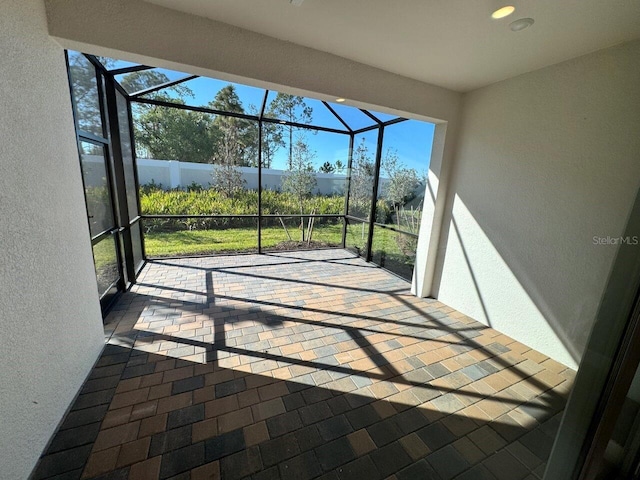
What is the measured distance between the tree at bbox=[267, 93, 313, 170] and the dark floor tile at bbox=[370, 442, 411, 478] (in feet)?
15.1

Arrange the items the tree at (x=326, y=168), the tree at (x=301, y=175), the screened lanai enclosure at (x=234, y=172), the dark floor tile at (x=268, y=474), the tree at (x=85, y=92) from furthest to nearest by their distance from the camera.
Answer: the tree at (x=326, y=168), the tree at (x=301, y=175), the screened lanai enclosure at (x=234, y=172), the tree at (x=85, y=92), the dark floor tile at (x=268, y=474)

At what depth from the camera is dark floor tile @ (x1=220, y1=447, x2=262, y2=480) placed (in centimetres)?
131

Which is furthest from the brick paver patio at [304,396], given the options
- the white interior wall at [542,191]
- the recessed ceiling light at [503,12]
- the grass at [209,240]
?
the recessed ceiling light at [503,12]

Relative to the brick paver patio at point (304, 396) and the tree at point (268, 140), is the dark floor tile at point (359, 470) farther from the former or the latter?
the tree at point (268, 140)

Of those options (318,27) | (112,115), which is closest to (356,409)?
(318,27)

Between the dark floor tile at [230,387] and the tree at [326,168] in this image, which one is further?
the tree at [326,168]

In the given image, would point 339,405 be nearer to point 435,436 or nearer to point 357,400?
point 357,400

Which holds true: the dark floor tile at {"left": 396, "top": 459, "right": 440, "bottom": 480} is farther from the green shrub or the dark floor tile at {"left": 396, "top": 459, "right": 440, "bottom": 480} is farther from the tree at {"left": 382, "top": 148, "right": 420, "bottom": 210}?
the green shrub

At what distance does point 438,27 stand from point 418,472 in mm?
2842

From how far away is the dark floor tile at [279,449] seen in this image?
1.39m

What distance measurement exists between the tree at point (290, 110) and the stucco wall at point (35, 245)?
3.01 meters

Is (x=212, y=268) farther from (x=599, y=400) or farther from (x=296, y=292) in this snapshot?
(x=599, y=400)

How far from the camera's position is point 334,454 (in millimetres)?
1434

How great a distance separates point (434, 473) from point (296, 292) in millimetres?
2371
